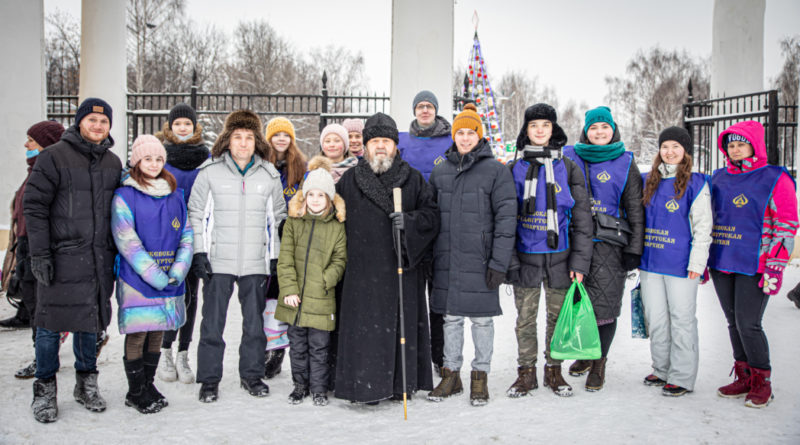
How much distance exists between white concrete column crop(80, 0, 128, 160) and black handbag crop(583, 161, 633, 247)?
9524 millimetres

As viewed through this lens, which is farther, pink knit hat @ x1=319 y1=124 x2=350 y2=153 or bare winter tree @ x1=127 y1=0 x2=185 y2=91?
bare winter tree @ x1=127 y1=0 x2=185 y2=91

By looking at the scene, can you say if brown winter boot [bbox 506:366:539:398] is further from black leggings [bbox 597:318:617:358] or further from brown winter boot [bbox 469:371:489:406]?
black leggings [bbox 597:318:617:358]

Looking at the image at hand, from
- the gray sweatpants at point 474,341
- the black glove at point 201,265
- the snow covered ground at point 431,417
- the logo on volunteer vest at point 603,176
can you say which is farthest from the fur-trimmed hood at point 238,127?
the logo on volunteer vest at point 603,176

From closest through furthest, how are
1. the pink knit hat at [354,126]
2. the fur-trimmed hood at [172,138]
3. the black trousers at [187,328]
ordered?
the black trousers at [187,328] → the fur-trimmed hood at [172,138] → the pink knit hat at [354,126]

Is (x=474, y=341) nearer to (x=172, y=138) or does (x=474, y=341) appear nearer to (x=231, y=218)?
(x=231, y=218)

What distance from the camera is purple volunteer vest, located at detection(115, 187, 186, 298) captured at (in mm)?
3320

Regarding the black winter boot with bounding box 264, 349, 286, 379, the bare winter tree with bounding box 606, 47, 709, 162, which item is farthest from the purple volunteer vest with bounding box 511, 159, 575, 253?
the bare winter tree with bounding box 606, 47, 709, 162

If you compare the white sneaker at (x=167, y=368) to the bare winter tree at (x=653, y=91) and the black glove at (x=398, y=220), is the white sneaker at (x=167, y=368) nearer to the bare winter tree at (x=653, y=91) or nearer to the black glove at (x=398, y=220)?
the black glove at (x=398, y=220)

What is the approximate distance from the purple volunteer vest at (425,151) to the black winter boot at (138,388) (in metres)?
2.52

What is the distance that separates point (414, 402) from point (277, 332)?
1.23 meters

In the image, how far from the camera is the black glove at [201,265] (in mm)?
3545

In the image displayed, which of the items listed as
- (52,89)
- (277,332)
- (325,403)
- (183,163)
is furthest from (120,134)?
(52,89)

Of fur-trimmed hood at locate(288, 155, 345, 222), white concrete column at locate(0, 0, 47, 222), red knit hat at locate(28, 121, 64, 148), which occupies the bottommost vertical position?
fur-trimmed hood at locate(288, 155, 345, 222)

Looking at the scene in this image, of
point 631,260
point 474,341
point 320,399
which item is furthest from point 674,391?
point 320,399
